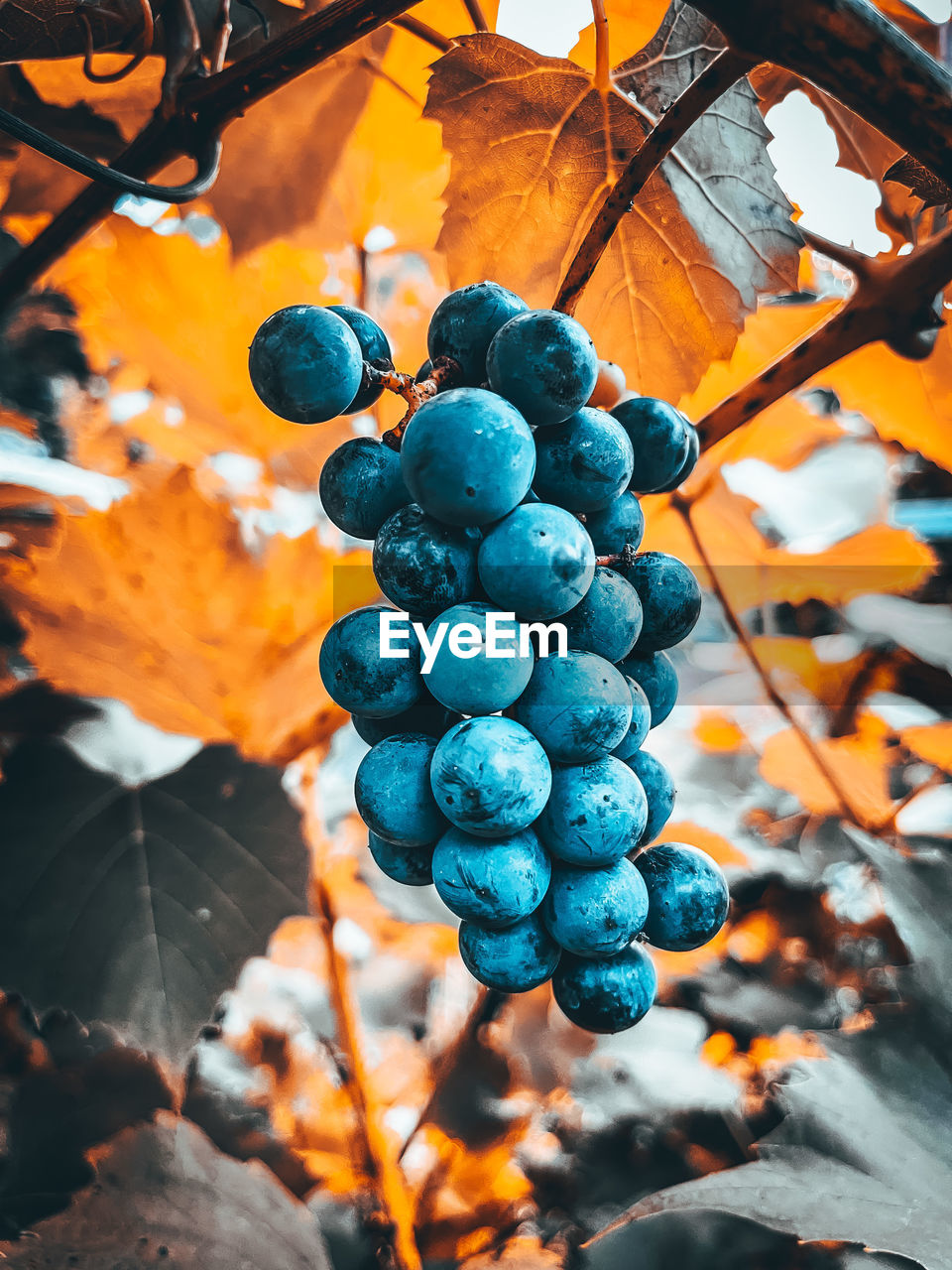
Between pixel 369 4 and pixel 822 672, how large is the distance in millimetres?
762

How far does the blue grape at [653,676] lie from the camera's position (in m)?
0.48

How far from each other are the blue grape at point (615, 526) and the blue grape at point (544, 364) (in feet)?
0.29

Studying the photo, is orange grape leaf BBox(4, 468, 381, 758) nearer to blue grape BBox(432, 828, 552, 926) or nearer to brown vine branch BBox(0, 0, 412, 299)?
brown vine branch BBox(0, 0, 412, 299)

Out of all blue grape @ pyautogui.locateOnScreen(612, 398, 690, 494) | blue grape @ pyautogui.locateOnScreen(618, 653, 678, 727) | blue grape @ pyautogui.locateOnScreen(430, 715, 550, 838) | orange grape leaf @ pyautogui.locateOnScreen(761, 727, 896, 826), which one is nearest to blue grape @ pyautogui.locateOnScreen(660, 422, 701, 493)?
blue grape @ pyautogui.locateOnScreen(612, 398, 690, 494)

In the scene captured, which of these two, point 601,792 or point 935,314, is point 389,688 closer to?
point 601,792

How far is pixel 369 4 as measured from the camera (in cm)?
45

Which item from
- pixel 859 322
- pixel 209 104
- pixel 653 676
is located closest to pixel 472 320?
pixel 653 676

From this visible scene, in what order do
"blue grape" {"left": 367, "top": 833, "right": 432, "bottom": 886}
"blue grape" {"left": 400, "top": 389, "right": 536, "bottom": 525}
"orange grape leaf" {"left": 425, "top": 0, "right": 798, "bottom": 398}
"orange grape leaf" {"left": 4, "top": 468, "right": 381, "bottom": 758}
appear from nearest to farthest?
"blue grape" {"left": 400, "top": 389, "right": 536, "bottom": 525} → "blue grape" {"left": 367, "top": 833, "right": 432, "bottom": 886} → "orange grape leaf" {"left": 425, "top": 0, "right": 798, "bottom": 398} → "orange grape leaf" {"left": 4, "top": 468, "right": 381, "bottom": 758}

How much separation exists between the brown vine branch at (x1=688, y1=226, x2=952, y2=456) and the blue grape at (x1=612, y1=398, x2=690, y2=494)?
11.0 inches

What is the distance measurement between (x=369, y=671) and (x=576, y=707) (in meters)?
0.12

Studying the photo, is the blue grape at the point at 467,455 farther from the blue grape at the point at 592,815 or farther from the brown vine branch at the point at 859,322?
the brown vine branch at the point at 859,322

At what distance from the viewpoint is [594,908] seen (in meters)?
0.36

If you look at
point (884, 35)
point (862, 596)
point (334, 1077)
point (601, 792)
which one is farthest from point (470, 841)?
point (862, 596)

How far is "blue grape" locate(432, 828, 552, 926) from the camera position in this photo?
351mm
